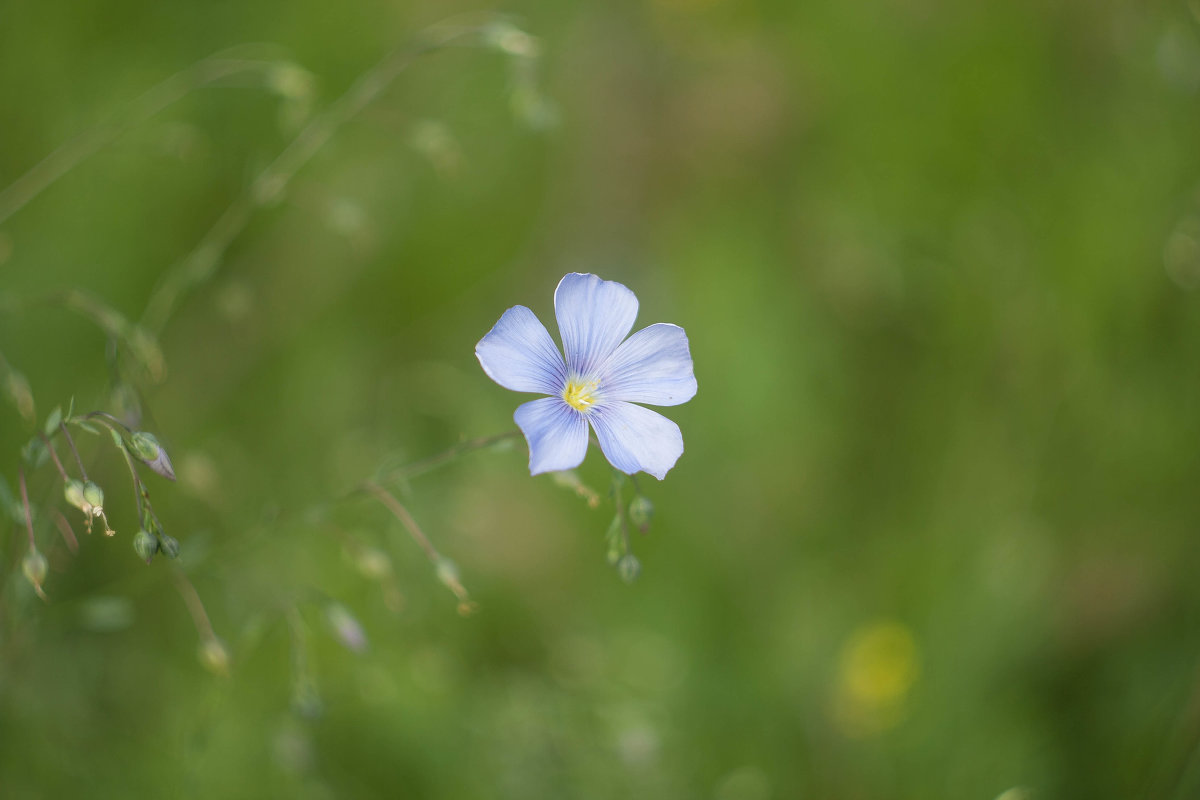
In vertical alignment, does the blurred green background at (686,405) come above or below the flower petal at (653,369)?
above

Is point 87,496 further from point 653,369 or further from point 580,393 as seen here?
point 653,369

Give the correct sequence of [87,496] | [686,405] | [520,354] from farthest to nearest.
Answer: [686,405] < [520,354] < [87,496]

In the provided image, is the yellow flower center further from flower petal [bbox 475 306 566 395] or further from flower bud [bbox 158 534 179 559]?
flower bud [bbox 158 534 179 559]

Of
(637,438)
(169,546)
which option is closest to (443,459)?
(637,438)

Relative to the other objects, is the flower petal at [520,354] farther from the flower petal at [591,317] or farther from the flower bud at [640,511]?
the flower bud at [640,511]

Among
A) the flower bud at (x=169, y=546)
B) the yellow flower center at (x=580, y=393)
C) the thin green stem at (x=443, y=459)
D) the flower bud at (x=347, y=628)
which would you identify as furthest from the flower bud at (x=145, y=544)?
the yellow flower center at (x=580, y=393)

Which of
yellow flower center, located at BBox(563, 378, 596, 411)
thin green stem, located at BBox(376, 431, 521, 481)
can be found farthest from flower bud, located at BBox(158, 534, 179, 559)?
yellow flower center, located at BBox(563, 378, 596, 411)
